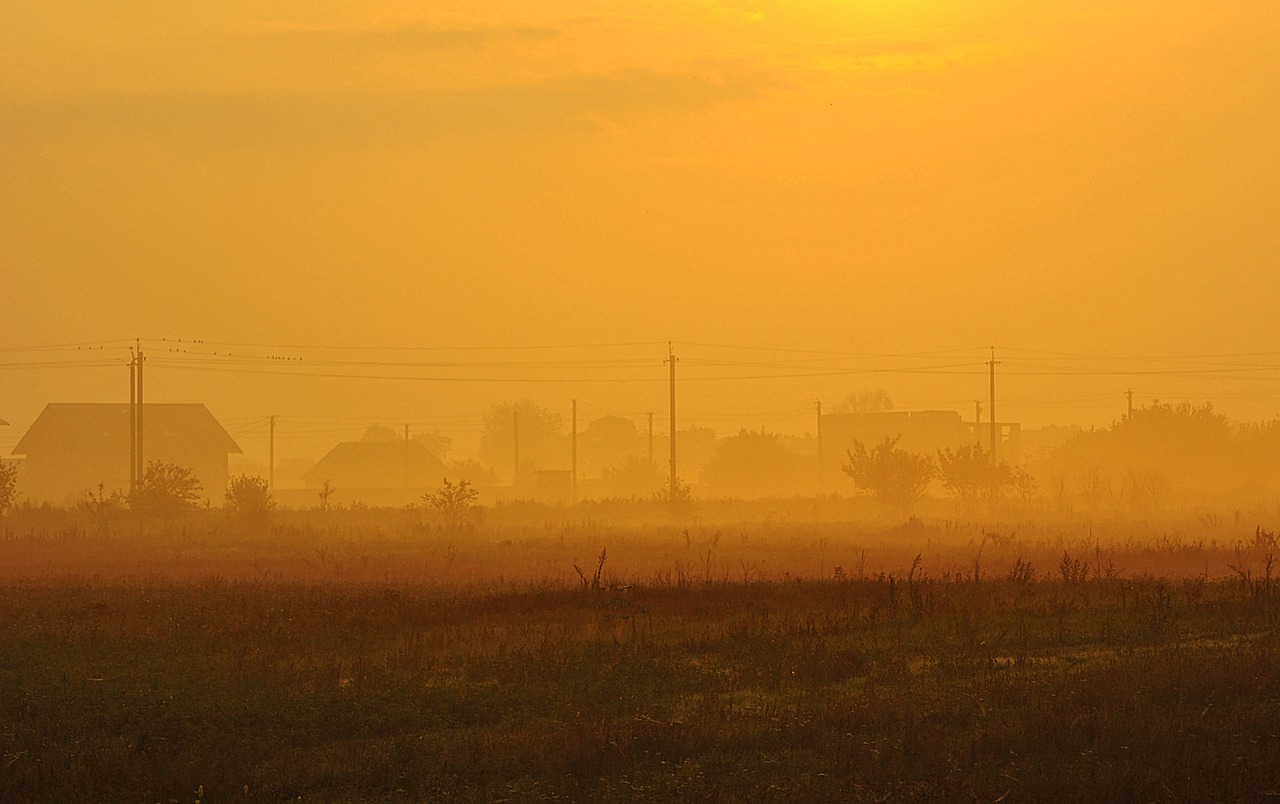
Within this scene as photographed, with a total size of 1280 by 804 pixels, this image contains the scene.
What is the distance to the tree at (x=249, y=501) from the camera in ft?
163

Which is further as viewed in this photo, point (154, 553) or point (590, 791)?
point (154, 553)

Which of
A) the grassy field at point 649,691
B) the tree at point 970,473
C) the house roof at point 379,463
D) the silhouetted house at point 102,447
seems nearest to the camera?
the grassy field at point 649,691

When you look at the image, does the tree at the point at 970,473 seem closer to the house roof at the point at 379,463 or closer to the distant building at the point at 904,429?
the distant building at the point at 904,429

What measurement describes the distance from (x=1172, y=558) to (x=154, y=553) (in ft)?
97.0

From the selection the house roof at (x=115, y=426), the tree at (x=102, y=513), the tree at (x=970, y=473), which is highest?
the house roof at (x=115, y=426)

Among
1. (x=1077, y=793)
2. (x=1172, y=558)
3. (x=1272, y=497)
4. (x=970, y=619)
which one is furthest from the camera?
(x=1272, y=497)

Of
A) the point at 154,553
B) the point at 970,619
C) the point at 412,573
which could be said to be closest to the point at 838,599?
the point at 970,619

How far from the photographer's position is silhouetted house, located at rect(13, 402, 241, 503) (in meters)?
96.0

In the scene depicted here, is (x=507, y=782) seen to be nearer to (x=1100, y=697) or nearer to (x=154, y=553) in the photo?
(x=1100, y=697)

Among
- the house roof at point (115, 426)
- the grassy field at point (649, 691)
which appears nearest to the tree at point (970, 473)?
the grassy field at point (649, 691)

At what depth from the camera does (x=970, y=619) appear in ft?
55.6

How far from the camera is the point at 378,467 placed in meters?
140

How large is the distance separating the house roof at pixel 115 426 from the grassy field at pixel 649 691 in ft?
262

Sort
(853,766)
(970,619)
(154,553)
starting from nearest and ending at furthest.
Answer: (853,766)
(970,619)
(154,553)
